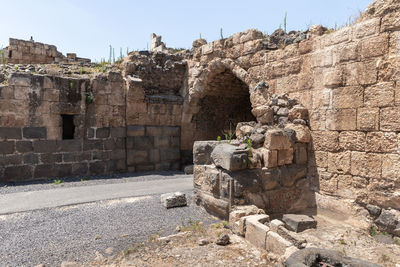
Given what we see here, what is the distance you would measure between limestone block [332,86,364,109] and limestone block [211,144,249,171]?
1712mm

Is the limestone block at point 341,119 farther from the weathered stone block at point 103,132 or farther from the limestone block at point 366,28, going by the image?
the weathered stone block at point 103,132

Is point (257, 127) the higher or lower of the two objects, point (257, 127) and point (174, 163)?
the higher

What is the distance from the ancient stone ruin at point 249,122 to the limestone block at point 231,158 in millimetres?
19

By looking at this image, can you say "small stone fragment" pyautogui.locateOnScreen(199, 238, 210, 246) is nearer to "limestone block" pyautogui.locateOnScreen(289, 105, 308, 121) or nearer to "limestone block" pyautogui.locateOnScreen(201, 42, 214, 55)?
"limestone block" pyautogui.locateOnScreen(289, 105, 308, 121)

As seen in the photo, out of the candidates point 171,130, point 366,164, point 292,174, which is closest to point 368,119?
point 366,164

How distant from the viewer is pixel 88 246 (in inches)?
123

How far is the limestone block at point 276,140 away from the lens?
424 centimetres

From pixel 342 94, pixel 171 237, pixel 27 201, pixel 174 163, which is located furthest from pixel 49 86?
pixel 342 94

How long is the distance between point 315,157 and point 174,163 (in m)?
4.47

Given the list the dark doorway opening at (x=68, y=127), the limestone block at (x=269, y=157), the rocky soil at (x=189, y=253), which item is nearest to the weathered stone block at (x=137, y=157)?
the dark doorway opening at (x=68, y=127)

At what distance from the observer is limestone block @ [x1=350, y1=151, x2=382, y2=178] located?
379 centimetres

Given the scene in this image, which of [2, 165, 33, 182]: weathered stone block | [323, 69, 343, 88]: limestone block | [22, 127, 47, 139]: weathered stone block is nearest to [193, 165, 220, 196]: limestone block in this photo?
[323, 69, 343, 88]: limestone block

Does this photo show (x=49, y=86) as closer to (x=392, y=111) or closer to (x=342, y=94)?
(x=342, y=94)

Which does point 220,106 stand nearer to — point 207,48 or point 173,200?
point 207,48
